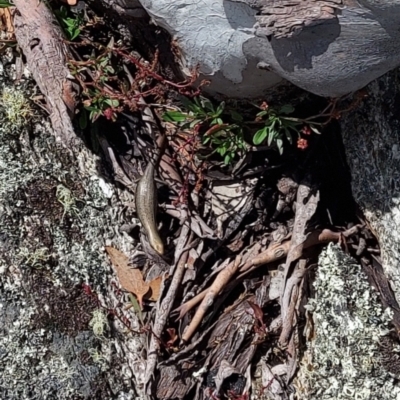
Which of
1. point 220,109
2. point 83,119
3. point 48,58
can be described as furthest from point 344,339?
point 48,58

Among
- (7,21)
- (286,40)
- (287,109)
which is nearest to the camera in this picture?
(286,40)

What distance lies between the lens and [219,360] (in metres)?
2.15

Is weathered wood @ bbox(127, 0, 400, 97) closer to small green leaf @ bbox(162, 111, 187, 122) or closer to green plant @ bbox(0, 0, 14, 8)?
small green leaf @ bbox(162, 111, 187, 122)

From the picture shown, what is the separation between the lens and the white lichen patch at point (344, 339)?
1.99 meters

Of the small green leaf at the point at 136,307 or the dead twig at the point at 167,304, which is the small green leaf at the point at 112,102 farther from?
the small green leaf at the point at 136,307

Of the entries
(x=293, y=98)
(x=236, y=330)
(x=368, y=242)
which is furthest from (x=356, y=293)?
(x=293, y=98)

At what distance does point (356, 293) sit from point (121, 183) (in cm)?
82

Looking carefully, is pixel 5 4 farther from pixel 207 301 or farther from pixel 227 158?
pixel 207 301

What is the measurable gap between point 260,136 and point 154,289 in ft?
2.01

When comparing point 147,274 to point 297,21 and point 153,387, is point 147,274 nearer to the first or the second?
point 153,387

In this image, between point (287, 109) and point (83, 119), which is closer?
point (287, 109)

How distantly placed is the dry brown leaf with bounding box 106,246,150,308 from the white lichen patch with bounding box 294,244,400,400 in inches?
21.0

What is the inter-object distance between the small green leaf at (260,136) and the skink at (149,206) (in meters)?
0.39

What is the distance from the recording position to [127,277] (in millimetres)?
2189
